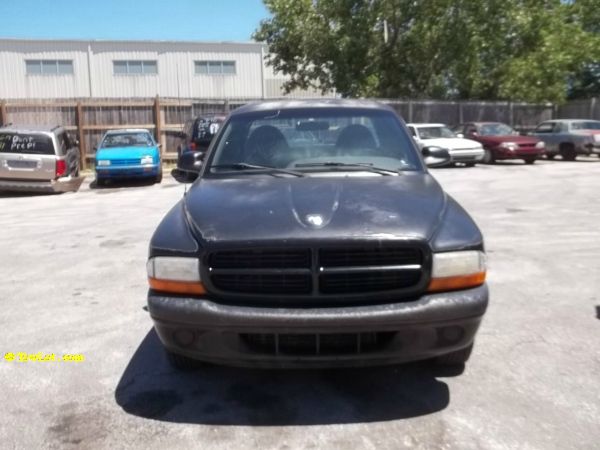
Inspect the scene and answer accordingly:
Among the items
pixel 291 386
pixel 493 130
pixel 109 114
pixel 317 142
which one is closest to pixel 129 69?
pixel 109 114

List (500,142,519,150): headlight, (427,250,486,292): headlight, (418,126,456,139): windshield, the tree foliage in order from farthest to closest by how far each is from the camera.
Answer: the tree foliage, (500,142,519,150): headlight, (418,126,456,139): windshield, (427,250,486,292): headlight

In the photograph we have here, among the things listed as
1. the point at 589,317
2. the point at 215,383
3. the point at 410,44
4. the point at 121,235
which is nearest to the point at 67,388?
the point at 215,383

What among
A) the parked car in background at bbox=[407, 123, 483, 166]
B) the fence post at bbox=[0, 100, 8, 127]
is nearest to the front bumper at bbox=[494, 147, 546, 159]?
the parked car in background at bbox=[407, 123, 483, 166]

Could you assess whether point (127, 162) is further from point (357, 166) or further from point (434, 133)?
point (357, 166)

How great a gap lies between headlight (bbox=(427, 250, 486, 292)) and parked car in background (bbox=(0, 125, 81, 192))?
12833 millimetres

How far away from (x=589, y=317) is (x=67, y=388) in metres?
3.95

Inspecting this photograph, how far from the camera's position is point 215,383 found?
3900 mm

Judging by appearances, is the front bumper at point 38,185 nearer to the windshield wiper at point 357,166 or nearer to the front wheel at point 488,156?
the windshield wiper at point 357,166

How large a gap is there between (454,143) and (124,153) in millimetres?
10079

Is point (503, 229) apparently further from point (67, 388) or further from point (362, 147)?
point (67, 388)

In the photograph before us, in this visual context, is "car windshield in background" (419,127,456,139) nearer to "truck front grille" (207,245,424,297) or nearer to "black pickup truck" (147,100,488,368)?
"black pickup truck" (147,100,488,368)

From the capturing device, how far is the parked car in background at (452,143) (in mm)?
19688

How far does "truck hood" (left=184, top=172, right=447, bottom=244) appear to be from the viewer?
328 cm

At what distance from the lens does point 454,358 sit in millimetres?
3850
